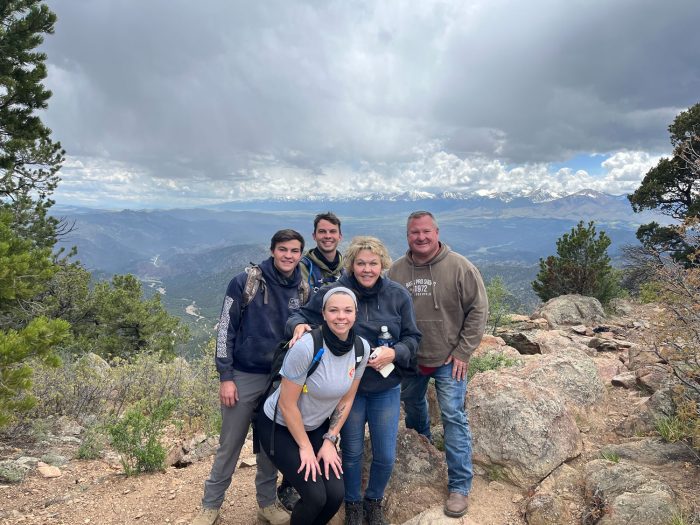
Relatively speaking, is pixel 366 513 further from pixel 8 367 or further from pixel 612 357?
pixel 612 357

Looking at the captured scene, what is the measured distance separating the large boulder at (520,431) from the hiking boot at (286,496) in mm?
2239

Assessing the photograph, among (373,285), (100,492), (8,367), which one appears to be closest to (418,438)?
(373,285)

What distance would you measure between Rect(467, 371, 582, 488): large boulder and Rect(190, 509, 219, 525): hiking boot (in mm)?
3077

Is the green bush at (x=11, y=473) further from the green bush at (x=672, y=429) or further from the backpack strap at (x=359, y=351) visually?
the green bush at (x=672, y=429)

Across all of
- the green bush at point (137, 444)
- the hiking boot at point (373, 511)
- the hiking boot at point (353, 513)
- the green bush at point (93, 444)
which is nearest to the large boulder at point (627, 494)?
the hiking boot at point (373, 511)

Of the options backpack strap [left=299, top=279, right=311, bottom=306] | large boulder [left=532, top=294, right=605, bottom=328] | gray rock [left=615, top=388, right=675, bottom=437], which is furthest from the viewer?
large boulder [left=532, top=294, right=605, bottom=328]

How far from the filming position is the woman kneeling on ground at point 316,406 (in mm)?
3316

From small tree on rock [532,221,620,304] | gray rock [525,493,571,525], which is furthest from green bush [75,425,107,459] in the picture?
small tree on rock [532,221,620,304]

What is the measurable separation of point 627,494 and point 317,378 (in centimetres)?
318

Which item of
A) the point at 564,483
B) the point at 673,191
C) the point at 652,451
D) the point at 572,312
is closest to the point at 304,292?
the point at 564,483

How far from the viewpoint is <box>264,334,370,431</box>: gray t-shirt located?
10.8 ft

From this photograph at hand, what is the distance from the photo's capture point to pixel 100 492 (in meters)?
5.09

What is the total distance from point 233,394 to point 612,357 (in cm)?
989

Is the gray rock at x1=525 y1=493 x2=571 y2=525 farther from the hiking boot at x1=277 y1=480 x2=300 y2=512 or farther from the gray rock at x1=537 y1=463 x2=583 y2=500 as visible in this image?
the hiking boot at x1=277 y1=480 x2=300 y2=512
